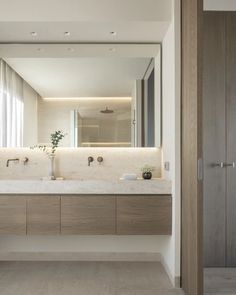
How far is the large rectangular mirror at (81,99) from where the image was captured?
372 cm

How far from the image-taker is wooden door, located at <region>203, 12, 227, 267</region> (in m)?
3.38

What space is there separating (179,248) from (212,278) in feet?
1.65

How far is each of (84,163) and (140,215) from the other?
0.98m

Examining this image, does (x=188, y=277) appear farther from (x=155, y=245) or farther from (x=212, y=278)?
(x=155, y=245)

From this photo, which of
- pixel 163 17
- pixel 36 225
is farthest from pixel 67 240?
pixel 163 17

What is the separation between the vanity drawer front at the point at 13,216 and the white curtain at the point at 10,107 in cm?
80

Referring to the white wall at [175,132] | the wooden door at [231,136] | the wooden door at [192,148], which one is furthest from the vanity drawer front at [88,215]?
the wooden door at [231,136]

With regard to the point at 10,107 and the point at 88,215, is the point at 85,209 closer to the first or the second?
the point at 88,215

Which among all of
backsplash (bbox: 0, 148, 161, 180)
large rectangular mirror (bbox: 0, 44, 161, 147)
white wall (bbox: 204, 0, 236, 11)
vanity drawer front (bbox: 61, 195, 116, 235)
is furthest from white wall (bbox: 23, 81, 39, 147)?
white wall (bbox: 204, 0, 236, 11)

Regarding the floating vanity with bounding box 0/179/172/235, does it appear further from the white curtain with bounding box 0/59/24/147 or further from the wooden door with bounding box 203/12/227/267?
the white curtain with bounding box 0/59/24/147

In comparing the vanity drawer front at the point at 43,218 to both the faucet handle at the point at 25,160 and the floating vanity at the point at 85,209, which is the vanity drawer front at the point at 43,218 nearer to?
the floating vanity at the point at 85,209

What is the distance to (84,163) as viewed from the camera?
12.4ft

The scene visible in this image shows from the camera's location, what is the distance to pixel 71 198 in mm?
3162

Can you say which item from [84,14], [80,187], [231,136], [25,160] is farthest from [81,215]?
[84,14]
